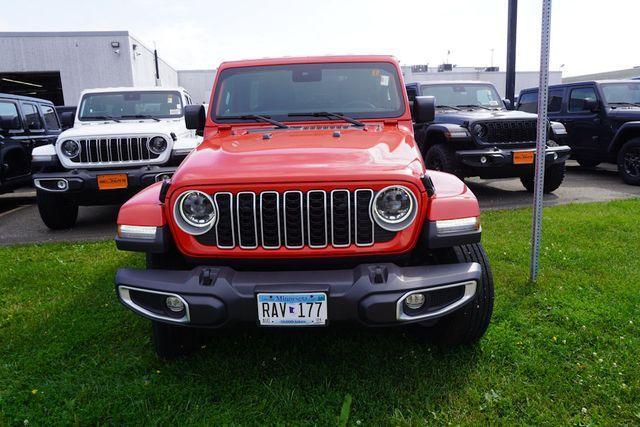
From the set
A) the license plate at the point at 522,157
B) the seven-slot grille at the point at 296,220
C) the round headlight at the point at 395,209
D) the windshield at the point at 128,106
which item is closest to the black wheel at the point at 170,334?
the seven-slot grille at the point at 296,220

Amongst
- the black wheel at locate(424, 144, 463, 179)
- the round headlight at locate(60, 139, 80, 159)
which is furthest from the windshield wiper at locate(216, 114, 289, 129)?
the black wheel at locate(424, 144, 463, 179)

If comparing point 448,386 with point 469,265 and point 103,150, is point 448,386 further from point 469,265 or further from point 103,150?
point 103,150

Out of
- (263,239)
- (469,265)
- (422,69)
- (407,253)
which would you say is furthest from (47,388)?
(422,69)

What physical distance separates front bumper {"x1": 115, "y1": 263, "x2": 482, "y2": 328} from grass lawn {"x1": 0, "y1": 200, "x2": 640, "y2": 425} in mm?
Result: 470

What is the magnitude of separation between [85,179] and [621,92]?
9.06 meters

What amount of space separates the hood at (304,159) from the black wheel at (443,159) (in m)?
4.05

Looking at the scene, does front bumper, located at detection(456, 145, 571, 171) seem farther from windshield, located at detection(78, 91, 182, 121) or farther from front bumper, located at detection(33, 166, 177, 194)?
windshield, located at detection(78, 91, 182, 121)

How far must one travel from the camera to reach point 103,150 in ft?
19.0

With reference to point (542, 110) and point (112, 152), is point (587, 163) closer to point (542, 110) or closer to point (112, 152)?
point (542, 110)

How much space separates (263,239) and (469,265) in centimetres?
100

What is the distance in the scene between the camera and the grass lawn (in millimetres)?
2371

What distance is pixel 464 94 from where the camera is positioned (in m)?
8.26

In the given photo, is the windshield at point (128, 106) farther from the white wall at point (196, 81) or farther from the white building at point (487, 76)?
the white wall at point (196, 81)

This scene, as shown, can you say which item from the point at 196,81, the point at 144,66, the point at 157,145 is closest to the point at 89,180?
the point at 157,145
